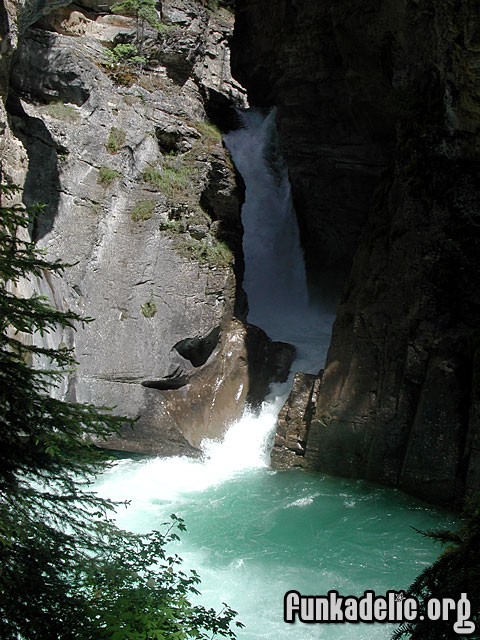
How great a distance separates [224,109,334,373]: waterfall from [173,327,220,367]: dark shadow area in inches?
188

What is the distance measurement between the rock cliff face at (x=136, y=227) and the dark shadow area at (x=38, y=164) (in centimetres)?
3

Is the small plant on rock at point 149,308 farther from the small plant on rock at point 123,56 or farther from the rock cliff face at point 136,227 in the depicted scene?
the small plant on rock at point 123,56

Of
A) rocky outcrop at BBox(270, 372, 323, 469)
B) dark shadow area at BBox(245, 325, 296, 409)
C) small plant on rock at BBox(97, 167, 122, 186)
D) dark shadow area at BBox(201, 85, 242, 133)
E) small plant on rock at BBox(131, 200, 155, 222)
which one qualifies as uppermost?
dark shadow area at BBox(201, 85, 242, 133)

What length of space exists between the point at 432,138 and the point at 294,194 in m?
7.44

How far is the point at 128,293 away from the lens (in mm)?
12242

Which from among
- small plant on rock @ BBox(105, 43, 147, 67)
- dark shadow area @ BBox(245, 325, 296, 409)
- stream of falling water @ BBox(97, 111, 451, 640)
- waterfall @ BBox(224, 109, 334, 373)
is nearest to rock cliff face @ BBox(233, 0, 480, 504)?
stream of falling water @ BBox(97, 111, 451, 640)

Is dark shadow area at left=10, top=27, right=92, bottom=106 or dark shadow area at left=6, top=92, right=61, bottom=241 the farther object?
dark shadow area at left=10, top=27, right=92, bottom=106

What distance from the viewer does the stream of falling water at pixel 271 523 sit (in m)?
6.91

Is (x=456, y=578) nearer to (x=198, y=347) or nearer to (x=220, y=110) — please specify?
(x=198, y=347)

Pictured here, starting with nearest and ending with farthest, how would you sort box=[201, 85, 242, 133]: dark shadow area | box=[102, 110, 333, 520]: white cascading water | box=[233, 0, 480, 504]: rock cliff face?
1. box=[233, 0, 480, 504]: rock cliff face
2. box=[102, 110, 333, 520]: white cascading water
3. box=[201, 85, 242, 133]: dark shadow area

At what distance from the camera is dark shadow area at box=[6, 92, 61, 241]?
11.9m

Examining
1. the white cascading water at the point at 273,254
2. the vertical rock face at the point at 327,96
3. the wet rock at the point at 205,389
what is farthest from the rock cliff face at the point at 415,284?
the white cascading water at the point at 273,254

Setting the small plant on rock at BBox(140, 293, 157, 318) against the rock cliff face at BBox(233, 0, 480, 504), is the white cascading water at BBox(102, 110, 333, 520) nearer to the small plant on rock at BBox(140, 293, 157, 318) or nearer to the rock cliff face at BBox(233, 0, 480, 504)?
the rock cliff face at BBox(233, 0, 480, 504)

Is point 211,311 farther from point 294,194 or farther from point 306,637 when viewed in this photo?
point 306,637
